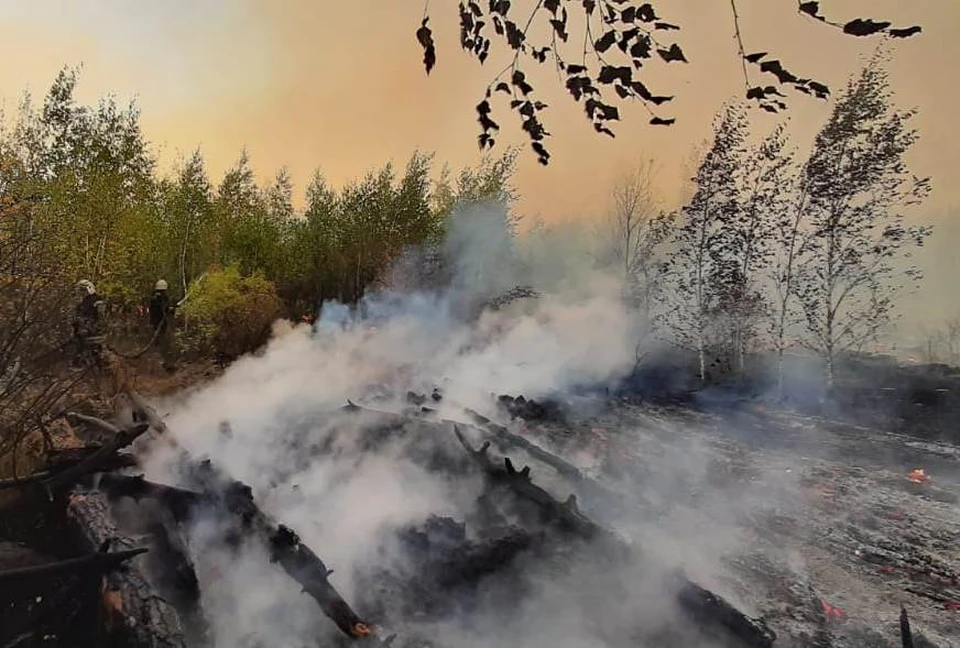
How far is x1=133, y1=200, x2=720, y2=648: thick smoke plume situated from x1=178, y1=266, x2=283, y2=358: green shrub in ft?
2.45

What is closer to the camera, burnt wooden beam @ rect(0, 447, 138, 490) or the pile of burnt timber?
the pile of burnt timber

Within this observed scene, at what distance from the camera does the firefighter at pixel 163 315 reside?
13.9 m

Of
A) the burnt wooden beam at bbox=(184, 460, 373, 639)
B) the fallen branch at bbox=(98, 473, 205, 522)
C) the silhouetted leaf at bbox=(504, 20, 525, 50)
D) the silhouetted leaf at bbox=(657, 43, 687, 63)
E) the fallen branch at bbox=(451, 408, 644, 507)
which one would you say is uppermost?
the silhouetted leaf at bbox=(504, 20, 525, 50)

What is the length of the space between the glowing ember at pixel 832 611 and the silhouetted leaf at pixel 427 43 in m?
6.59

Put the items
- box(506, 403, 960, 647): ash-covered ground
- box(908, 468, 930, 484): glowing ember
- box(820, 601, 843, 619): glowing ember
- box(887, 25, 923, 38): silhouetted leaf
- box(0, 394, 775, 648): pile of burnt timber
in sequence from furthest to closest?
box(908, 468, 930, 484): glowing ember < box(506, 403, 960, 647): ash-covered ground < box(820, 601, 843, 619): glowing ember < box(0, 394, 775, 648): pile of burnt timber < box(887, 25, 923, 38): silhouetted leaf

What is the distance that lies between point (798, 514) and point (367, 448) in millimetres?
6770

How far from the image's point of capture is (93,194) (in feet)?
54.5

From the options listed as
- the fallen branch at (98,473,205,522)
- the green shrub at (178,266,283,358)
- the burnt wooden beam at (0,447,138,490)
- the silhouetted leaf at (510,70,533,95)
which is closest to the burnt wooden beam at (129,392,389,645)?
the fallen branch at (98,473,205,522)

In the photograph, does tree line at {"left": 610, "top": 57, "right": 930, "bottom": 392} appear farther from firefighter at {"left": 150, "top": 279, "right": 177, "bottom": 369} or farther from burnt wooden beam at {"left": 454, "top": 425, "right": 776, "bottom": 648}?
firefighter at {"left": 150, "top": 279, "right": 177, "bottom": 369}

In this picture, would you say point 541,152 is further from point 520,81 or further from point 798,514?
point 798,514

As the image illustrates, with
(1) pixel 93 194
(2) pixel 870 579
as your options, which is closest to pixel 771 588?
(2) pixel 870 579

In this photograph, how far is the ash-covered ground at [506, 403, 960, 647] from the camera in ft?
19.1

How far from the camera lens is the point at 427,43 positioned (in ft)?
5.98

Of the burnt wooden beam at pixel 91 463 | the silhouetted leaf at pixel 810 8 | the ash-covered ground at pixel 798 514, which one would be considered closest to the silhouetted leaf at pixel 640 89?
the silhouetted leaf at pixel 810 8
